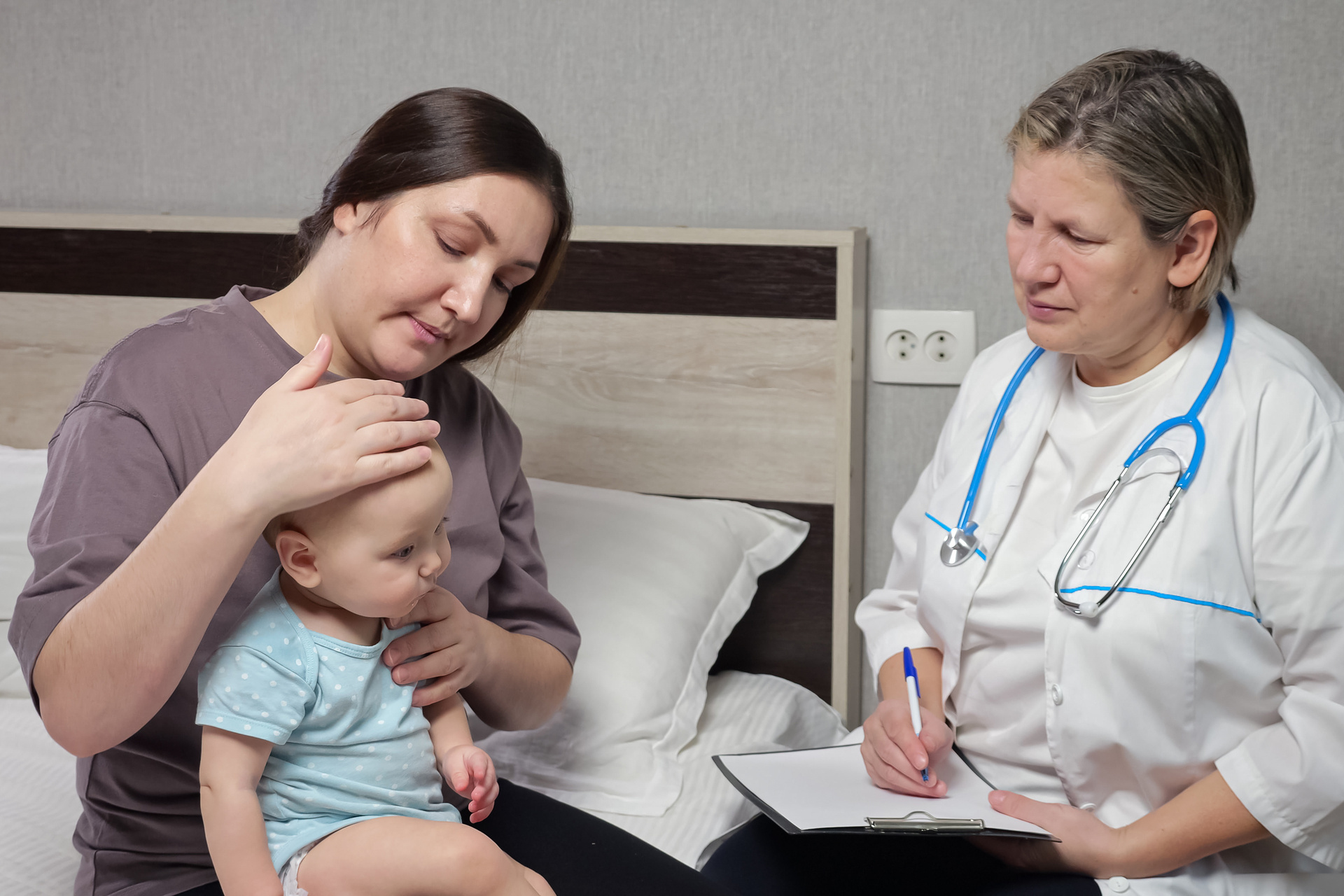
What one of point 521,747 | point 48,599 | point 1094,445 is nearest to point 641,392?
point 521,747

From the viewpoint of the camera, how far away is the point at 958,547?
4.33 ft

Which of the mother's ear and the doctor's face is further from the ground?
the mother's ear

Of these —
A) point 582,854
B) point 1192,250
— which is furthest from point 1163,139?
point 582,854

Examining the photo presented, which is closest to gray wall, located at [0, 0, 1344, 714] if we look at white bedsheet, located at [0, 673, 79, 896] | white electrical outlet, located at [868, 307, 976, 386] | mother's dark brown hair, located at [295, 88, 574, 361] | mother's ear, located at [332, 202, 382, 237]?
white electrical outlet, located at [868, 307, 976, 386]

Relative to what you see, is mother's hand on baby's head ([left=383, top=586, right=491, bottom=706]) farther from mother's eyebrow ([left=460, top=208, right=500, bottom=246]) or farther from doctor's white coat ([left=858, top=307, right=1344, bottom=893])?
doctor's white coat ([left=858, top=307, right=1344, bottom=893])

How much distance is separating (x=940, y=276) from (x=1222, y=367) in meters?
0.70

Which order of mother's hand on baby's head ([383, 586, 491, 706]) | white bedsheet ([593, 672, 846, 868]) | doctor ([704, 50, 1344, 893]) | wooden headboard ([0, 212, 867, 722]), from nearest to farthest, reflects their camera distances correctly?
1. mother's hand on baby's head ([383, 586, 491, 706])
2. doctor ([704, 50, 1344, 893])
3. white bedsheet ([593, 672, 846, 868])
4. wooden headboard ([0, 212, 867, 722])

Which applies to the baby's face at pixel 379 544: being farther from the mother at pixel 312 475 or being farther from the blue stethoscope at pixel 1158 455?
the blue stethoscope at pixel 1158 455

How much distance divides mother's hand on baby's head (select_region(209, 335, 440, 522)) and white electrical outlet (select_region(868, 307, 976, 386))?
1.16 metres

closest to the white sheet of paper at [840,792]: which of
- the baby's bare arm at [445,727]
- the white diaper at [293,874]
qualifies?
the baby's bare arm at [445,727]

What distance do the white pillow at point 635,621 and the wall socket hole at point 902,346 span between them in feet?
1.14

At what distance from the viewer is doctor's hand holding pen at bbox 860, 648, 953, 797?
1240mm

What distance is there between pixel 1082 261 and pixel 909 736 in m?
0.58

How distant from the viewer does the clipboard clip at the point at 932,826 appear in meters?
1.11
